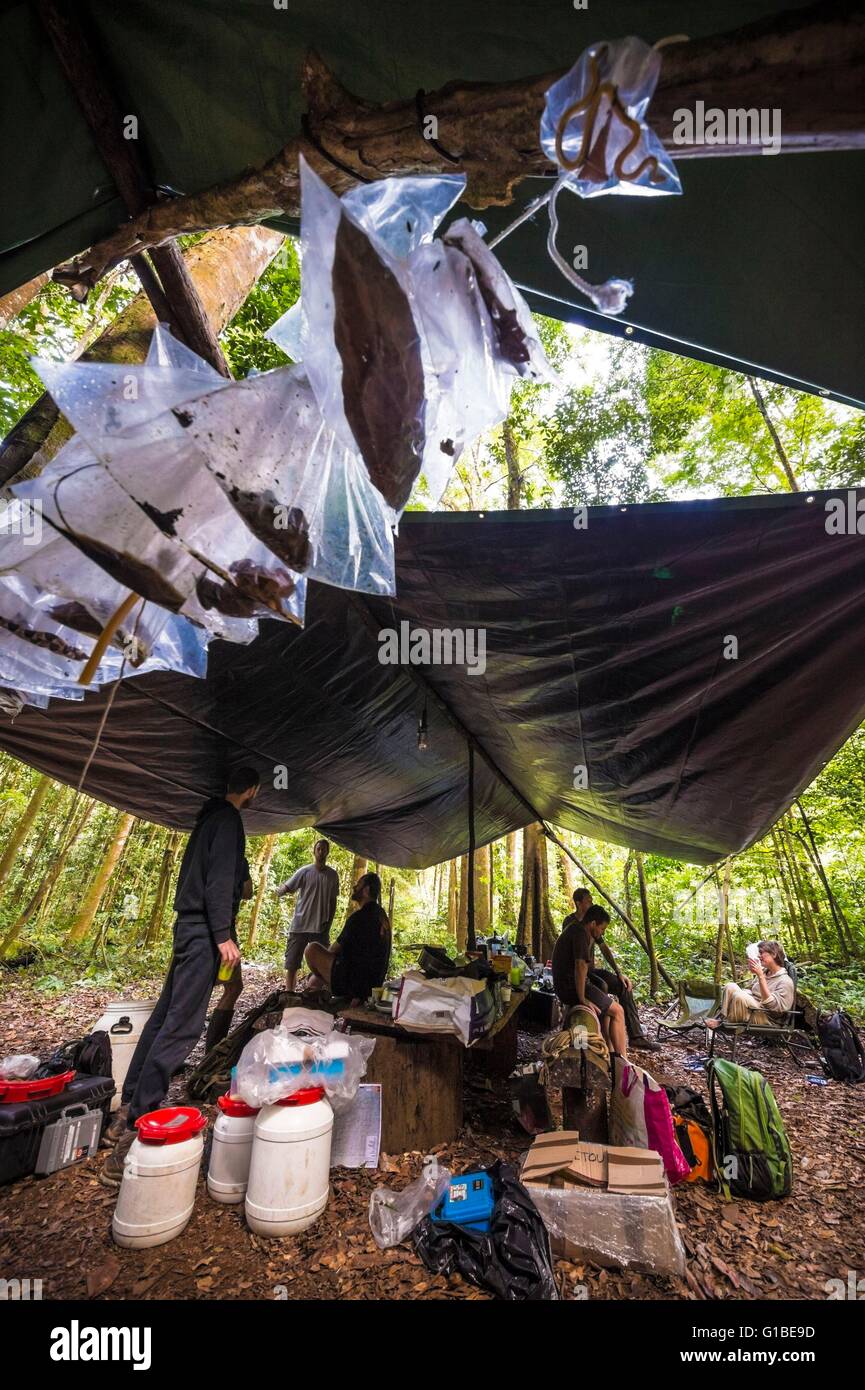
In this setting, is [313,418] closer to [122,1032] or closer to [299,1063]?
[299,1063]

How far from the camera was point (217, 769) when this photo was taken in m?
4.34

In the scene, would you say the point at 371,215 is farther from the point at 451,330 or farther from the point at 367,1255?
the point at 367,1255

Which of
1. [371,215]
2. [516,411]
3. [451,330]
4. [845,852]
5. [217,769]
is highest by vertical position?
[516,411]

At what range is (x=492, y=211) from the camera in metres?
1.50

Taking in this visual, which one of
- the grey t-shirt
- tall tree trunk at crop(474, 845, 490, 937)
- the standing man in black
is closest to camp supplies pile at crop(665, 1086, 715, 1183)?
the standing man in black

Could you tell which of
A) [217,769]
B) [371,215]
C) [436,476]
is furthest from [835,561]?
[217,769]

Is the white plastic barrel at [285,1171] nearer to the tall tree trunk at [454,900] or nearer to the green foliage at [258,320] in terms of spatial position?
the green foliage at [258,320]

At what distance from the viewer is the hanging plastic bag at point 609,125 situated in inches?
32.7

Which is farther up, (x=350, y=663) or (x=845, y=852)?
(x=350, y=663)

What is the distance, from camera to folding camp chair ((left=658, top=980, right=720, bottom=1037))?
6617 millimetres

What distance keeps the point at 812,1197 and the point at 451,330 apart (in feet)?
16.1

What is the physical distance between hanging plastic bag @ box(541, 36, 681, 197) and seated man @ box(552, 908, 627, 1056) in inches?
194

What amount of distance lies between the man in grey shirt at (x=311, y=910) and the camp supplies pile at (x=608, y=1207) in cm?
443

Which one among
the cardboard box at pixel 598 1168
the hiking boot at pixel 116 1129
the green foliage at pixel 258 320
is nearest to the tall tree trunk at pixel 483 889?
the hiking boot at pixel 116 1129
